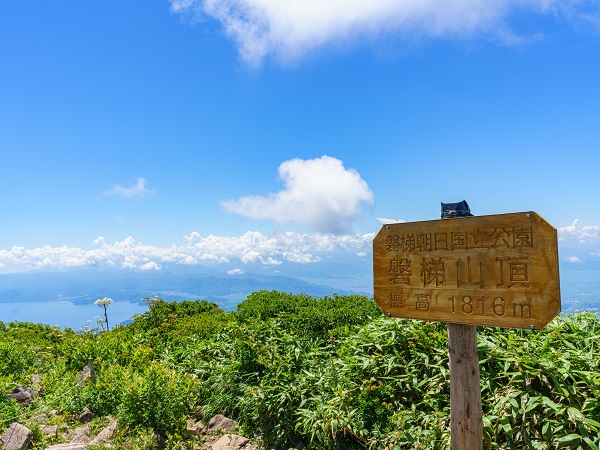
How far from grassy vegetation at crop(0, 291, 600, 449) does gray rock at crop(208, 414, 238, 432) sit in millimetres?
169

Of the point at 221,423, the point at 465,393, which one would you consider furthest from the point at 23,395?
the point at 465,393

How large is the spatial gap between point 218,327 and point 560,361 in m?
5.28

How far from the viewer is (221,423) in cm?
507

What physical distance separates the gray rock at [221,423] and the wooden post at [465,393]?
283 cm

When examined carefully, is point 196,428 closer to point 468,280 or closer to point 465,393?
point 465,393

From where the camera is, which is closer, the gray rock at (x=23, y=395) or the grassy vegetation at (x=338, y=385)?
the grassy vegetation at (x=338, y=385)

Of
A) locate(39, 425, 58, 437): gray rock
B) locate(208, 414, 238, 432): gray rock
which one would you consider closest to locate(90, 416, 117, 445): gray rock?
locate(39, 425, 58, 437): gray rock

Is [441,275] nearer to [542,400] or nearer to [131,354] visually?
[542,400]

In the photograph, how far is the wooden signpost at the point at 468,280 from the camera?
9.44 ft

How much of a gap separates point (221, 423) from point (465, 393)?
124 inches

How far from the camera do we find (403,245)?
357 centimetres

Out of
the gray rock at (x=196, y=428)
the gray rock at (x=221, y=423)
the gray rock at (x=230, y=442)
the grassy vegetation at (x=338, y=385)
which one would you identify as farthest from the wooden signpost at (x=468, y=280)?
the gray rock at (x=196, y=428)

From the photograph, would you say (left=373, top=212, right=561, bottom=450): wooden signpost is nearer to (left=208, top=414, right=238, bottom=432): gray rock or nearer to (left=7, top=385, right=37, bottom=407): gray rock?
(left=208, top=414, right=238, bottom=432): gray rock

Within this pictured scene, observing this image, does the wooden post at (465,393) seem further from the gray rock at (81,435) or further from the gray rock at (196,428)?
the gray rock at (81,435)
